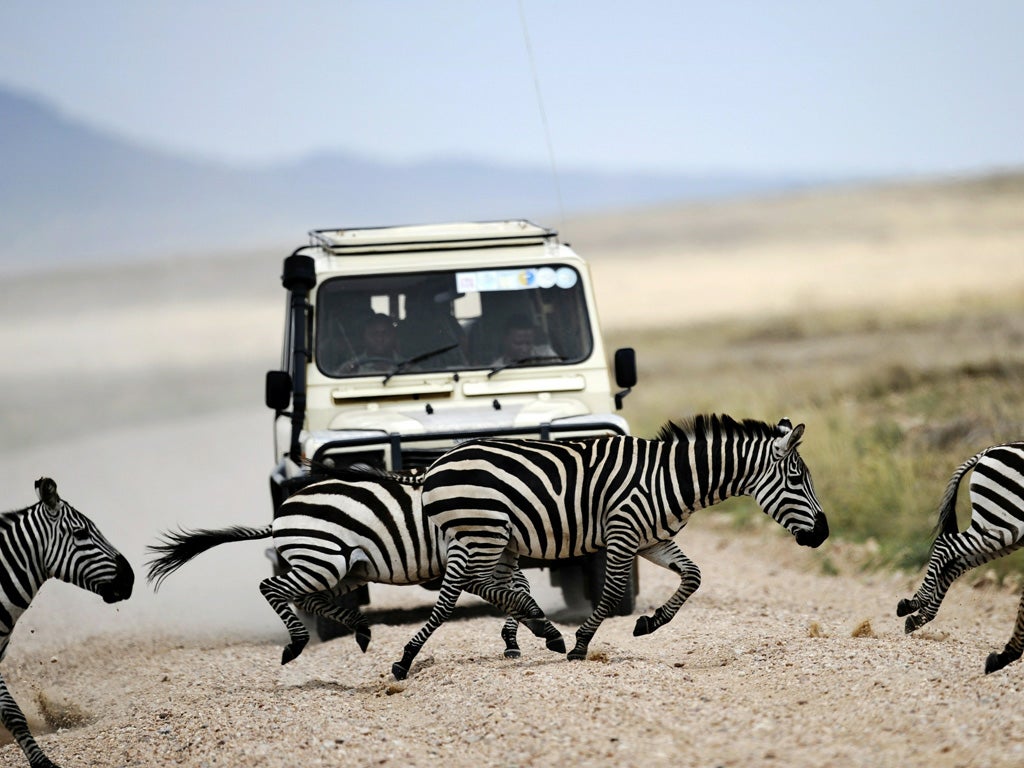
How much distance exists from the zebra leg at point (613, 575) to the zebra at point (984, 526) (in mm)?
1587

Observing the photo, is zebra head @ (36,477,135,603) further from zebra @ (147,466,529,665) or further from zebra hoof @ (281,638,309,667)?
zebra hoof @ (281,638,309,667)

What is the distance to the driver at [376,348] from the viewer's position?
417 inches

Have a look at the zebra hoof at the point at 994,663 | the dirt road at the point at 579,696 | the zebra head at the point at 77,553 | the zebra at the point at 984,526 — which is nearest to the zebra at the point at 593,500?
the dirt road at the point at 579,696

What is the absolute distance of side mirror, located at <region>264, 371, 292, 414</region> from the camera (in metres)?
10.0

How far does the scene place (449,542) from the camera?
26.9ft

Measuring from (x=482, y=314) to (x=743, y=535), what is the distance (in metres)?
5.75

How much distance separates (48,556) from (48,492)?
1.07ft

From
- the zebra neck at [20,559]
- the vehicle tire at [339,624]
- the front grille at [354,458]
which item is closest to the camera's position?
the zebra neck at [20,559]

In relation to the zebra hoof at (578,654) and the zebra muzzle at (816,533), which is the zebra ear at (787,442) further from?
the zebra hoof at (578,654)

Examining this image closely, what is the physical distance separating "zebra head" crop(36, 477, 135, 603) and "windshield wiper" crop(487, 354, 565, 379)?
3.35m

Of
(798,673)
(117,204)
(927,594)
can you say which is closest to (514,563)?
(798,673)

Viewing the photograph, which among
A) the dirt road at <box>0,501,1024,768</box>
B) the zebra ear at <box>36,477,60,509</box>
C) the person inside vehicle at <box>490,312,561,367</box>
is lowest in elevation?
the dirt road at <box>0,501,1024,768</box>

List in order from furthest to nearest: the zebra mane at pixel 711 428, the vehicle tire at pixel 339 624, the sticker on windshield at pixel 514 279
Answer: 1. the sticker on windshield at pixel 514 279
2. the vehicle tire at pixel 339 624
3. the zebra mane at pixel 711 428

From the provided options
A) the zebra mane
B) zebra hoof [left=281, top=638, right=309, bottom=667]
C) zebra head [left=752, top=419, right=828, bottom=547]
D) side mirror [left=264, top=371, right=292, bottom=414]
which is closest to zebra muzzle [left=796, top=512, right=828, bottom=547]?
zebra head [left=752, top=419, right=828, bottom=547]
